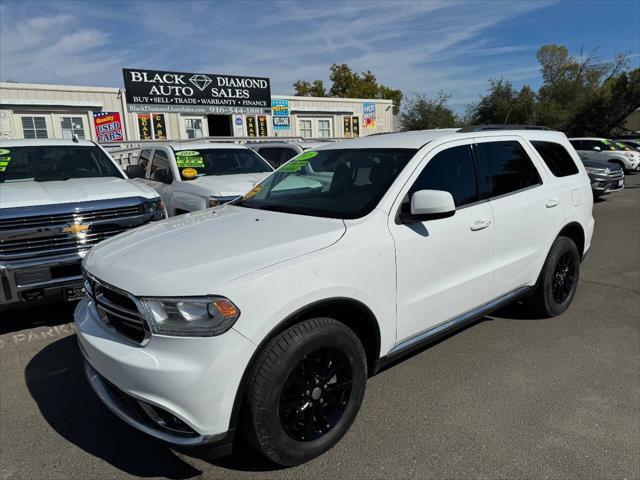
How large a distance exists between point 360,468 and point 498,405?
1115 millimetres

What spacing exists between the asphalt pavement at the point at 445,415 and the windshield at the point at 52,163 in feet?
6.60

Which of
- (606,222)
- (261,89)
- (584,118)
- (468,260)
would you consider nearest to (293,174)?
(468,260)

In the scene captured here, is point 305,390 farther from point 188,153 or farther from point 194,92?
point 194,92

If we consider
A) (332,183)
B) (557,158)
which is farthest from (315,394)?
(557,158)

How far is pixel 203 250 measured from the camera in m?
2.50

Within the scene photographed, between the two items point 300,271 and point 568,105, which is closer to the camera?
point 300,271

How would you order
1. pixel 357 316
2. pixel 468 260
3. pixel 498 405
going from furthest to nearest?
pixel 468 260 < pixel 498 405 < pixel 357 316

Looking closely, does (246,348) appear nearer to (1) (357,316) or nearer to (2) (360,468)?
(1) (357,316)

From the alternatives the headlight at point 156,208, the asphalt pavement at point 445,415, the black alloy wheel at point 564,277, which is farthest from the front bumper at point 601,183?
the headlight at point 156,208

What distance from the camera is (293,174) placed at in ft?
12.7

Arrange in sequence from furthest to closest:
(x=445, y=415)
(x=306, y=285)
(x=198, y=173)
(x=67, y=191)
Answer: (x=198, y=173)
(x=67, y=191)
(x=445, y=415)
(x=306, y=285)

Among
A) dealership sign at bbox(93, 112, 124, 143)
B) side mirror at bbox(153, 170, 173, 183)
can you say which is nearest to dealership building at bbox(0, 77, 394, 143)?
dealership sign at bbox(93, 112, 124, 143)

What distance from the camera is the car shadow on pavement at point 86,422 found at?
102 inches

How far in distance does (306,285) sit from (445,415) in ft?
4.60
